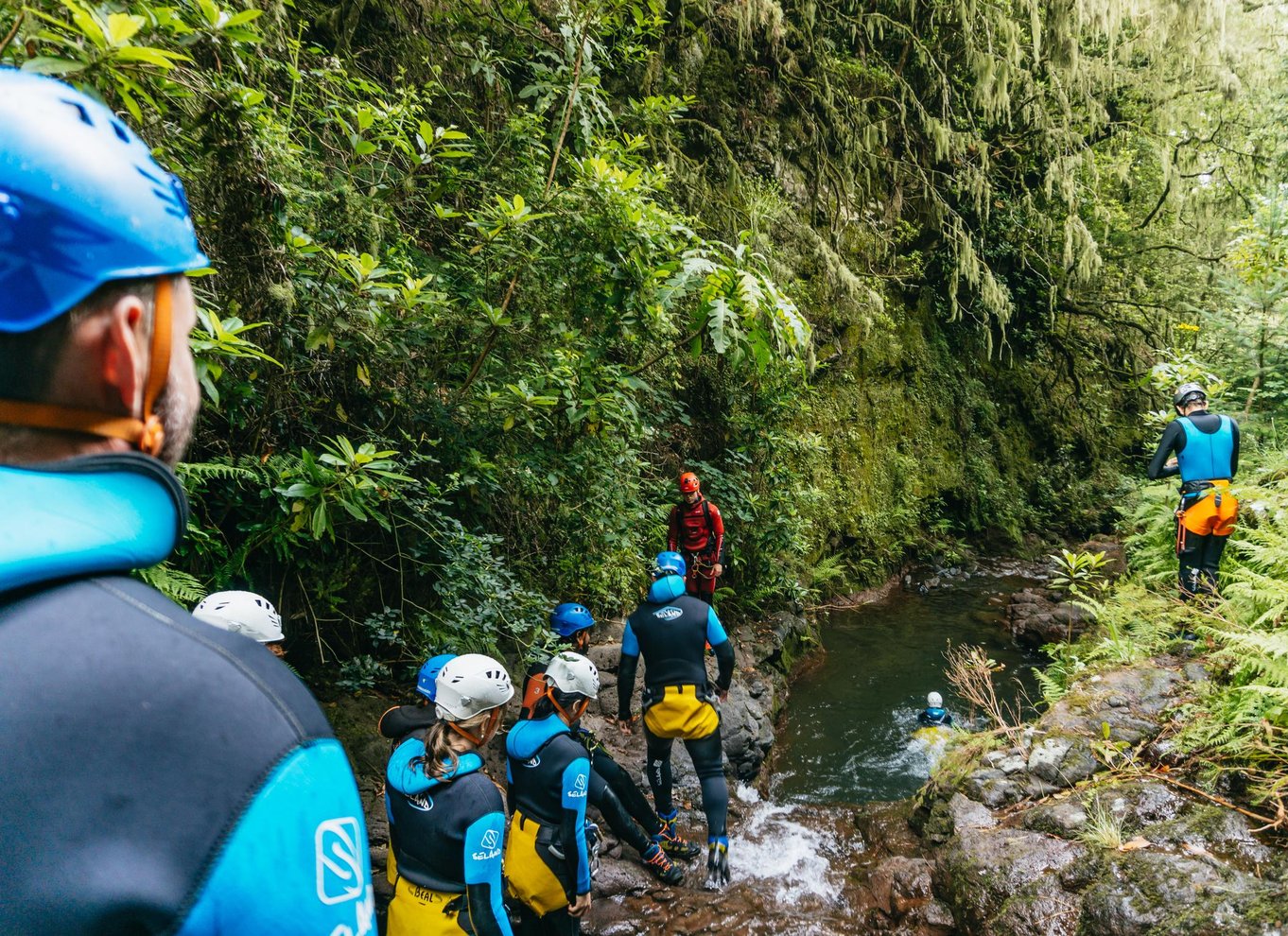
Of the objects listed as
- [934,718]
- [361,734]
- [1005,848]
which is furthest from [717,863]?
[934,718]

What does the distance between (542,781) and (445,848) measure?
3.55 feet

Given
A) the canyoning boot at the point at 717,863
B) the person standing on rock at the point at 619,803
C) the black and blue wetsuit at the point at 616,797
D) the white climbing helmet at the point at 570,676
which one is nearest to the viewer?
the white climbing helmet at the point at 570,676

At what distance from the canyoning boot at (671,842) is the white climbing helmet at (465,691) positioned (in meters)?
3.33

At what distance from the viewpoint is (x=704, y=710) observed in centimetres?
589

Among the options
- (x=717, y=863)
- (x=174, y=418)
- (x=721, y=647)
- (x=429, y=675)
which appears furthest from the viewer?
(x=721, y=647)

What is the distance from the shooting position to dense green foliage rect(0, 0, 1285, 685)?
3904 millimetres

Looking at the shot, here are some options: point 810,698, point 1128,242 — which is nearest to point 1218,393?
point 810,698

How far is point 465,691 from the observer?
3330 mm

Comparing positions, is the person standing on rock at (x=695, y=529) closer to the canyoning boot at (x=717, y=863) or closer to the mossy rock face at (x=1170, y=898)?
the canyoning boot at (x=717, y=863)

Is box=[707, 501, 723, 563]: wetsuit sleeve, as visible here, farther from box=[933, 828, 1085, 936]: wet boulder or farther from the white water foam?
box=[933, 828, 1085, 936]: wet boulder

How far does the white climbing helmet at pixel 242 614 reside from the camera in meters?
3.28

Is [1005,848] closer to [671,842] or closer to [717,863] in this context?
[717,863]

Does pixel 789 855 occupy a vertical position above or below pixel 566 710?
below

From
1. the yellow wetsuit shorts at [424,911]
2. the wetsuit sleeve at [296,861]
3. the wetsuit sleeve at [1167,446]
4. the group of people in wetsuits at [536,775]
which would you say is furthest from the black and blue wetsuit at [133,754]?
the wetsuit sleeve at [1167,446]
